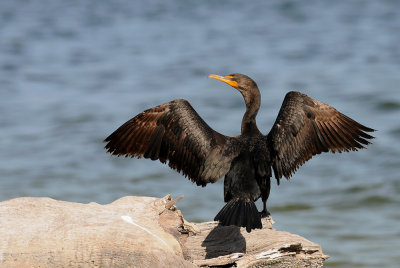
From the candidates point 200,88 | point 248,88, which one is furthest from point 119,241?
point 200,88

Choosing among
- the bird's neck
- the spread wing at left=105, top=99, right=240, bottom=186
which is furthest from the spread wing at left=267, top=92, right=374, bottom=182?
the spread wing at left=105, top=99, right=240, bottom=186

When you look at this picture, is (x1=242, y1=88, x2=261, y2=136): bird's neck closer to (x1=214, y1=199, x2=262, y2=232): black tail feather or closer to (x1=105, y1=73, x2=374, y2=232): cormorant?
(x1=105, y1=73, x2=374, y2=232): cormorant

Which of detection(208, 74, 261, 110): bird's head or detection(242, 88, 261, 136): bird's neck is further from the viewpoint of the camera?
detection(208, 74, 261, 110): bird's head

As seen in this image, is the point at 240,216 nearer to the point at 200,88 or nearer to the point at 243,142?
the point at 243,142

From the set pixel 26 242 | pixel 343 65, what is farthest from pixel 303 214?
pixel 343 65

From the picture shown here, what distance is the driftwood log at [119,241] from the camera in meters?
5.14

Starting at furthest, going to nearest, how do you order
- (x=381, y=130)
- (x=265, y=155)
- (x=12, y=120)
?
(x=12, y=120) < (x=381, y=130) < (x=265, y=155)

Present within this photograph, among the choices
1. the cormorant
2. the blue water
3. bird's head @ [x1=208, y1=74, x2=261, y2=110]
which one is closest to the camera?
the cormorant

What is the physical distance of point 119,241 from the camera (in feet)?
17.0

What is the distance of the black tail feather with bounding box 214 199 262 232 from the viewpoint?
19.6 feet

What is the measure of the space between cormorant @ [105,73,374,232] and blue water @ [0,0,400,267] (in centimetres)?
220

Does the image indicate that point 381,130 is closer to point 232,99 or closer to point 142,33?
point 232,99

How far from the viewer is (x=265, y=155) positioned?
666 cm

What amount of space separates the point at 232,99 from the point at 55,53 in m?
6.33
